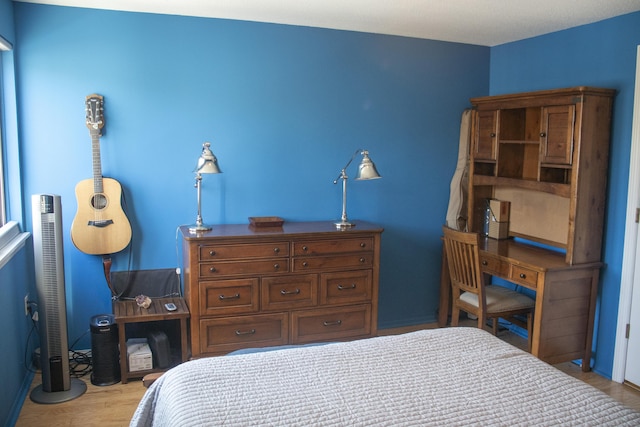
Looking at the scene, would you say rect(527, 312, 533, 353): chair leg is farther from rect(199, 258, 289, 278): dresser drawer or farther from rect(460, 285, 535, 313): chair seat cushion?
rect(199, 258, 289, 278): dresser drawer

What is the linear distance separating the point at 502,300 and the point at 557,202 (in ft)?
2.62

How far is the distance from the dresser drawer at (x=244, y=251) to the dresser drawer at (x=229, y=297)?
15 centimetres

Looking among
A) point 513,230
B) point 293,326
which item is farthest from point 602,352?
point 293,326

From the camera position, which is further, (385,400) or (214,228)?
(214,228)

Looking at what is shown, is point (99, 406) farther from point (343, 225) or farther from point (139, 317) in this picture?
point (343, 225)

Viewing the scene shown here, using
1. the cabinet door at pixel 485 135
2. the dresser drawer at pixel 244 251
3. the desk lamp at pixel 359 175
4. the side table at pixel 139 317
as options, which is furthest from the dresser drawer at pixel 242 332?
the cabinet door at pixel 485 135

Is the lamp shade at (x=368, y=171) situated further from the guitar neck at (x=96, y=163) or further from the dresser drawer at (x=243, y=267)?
the guitar neck at (x=96, y=163)

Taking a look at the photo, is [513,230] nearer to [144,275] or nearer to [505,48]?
[505,48]

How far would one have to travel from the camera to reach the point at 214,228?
3.72m

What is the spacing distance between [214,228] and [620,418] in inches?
102

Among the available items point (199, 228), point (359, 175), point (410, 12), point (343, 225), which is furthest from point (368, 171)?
point (199, 228)

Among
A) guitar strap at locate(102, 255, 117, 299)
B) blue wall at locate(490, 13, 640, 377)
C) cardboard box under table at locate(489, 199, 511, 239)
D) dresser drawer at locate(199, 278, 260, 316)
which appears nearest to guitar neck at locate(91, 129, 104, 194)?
guitar strap at locate(102, 255, 117, 299)

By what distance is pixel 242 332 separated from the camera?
3.59 metres

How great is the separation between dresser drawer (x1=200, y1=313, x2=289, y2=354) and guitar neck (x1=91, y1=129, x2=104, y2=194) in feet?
3.44
